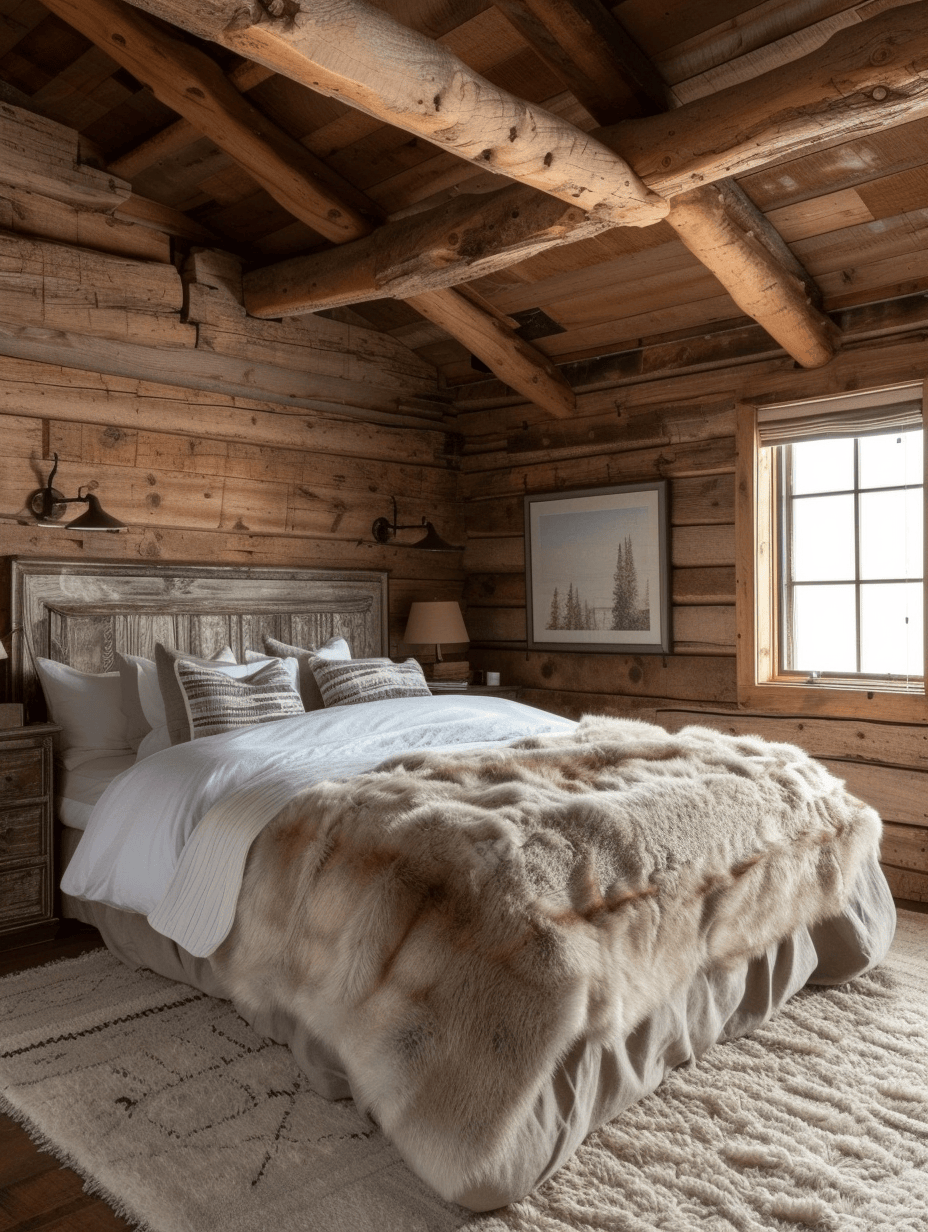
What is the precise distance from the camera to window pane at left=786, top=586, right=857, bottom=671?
439 centimetres

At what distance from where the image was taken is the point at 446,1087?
199 cm

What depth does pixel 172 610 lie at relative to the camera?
442cm

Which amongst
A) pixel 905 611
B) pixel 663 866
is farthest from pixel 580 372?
pixel 663 866

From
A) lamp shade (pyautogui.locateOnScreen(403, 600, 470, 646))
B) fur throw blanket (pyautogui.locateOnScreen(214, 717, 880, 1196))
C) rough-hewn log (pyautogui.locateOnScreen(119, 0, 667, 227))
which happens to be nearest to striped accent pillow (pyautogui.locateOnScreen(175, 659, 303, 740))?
fur throw blanket (pyautogui.locateOnScreen(214, 717, 880, 1196))

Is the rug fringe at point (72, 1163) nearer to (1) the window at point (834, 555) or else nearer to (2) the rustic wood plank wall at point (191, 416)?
(2) the rustic wood plank wall at point (191, 416)

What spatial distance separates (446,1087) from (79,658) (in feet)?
9.02

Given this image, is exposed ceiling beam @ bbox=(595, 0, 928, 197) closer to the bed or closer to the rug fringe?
the bed

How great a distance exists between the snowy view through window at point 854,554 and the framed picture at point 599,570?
619mm

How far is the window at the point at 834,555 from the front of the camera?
13.6ft

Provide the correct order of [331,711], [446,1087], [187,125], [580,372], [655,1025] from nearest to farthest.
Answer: [446,1087], [655,1025], [331,711], [187,125], [580,372]

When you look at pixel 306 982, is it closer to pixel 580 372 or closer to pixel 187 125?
pixel 187 125

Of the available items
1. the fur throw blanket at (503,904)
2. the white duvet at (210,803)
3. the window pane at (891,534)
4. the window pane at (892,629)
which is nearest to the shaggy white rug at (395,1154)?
the fur throw blanket at (503,904)

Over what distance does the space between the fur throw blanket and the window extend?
1378 millimetres

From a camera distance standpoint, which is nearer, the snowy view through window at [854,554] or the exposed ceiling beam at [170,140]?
the exposed ceiling beam at [170,140]
